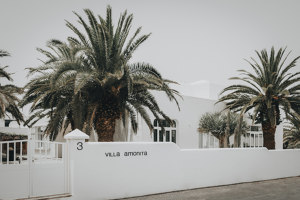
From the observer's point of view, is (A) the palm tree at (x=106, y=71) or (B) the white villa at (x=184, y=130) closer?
(A) the palm tree at (x=106, y=71)

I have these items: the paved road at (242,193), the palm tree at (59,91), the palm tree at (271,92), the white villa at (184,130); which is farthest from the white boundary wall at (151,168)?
the white villa at (184,130)

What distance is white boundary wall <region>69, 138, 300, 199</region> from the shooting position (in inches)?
359

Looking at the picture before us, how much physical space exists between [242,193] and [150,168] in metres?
3.64

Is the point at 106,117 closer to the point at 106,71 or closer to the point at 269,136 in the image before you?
the point at 106,71

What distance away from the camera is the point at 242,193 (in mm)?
11258

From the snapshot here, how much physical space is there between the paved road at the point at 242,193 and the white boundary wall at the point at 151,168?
1.34ft

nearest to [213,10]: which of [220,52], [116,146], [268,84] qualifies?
[220,52]

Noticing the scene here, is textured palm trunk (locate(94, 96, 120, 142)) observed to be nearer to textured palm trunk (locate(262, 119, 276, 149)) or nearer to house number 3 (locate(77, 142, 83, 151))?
house number 3 (locate(77, 142, 83, 151))

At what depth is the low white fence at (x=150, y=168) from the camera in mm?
9117

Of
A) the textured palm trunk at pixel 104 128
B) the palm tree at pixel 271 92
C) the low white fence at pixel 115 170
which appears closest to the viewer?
the low white fence at pixel 115 170

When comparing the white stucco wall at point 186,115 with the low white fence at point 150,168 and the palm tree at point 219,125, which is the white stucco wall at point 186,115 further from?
the low white fence at point 150,168

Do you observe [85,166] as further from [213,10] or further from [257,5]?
[213,10]

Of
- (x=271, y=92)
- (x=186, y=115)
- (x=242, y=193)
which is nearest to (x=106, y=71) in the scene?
(x=242, y=193)

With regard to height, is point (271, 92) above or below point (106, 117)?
above
